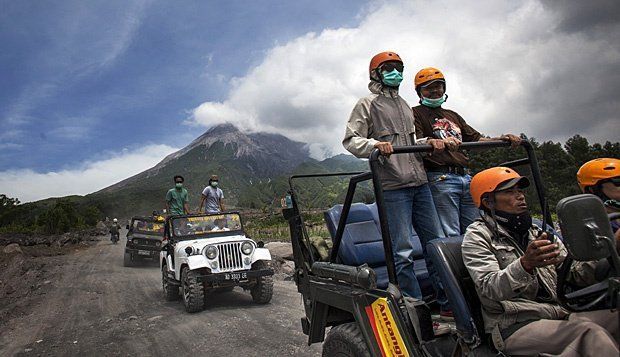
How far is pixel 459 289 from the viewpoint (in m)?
2.36

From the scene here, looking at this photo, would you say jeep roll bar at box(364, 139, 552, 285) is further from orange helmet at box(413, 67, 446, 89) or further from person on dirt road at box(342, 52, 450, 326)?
orange helmet at box(413, 67, 446, 89)

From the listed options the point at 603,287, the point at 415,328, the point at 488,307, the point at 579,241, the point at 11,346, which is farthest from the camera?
the point at 11,346

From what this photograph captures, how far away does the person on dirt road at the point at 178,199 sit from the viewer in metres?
11.1

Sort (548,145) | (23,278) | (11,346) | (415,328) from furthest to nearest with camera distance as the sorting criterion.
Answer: (548,145)
(23,278)
(11,346)
(415,328)

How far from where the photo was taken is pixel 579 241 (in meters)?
1.42

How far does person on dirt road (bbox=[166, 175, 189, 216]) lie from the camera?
11.1 metres

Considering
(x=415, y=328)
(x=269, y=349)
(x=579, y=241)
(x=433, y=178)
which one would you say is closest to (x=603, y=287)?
(x=579, y=241)

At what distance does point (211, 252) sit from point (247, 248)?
2.24 ft

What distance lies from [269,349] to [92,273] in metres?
10.6

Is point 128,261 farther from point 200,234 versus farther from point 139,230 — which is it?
point 200,234

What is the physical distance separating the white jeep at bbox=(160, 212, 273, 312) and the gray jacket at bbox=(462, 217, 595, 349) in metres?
6.12

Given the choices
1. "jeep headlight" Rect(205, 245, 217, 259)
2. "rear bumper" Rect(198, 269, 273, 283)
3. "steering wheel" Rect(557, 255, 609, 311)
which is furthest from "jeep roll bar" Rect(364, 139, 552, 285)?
"jeep headlight" Rect(205, 245, 217, 259)

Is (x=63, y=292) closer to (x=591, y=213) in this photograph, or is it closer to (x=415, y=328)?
(x=415, y=328)

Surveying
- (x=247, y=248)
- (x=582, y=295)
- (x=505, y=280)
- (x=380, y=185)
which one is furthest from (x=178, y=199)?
(x=582, y=295)
